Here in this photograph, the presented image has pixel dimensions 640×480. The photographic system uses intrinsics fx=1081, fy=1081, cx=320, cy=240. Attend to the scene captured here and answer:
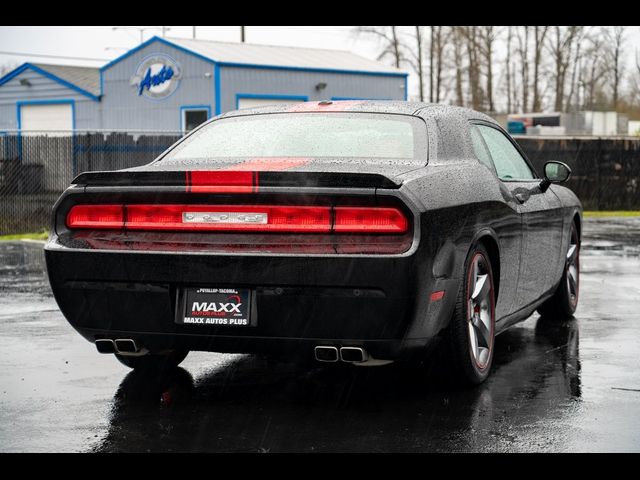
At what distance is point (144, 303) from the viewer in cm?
506

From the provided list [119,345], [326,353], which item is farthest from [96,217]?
[326,353]

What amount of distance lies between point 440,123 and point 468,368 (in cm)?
140

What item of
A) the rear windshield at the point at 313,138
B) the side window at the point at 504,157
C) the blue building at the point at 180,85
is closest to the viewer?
the rear windshield at the point at 313,138

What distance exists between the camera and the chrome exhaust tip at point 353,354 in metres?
4.91

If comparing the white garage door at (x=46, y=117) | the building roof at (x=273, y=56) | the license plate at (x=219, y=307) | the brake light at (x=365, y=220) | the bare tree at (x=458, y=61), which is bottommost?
the license plate at (x=219, y=307)

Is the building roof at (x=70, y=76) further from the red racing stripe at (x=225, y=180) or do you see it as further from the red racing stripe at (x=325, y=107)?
the red racing stripe at (x=225, y=180)

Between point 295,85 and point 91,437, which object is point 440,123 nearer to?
point 91,437

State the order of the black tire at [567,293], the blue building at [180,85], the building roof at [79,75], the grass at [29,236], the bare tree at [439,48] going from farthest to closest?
the bare tree at [439,48] → the building roof at [79,75] → the blue building at [180,85] → the grass at [29,236] → the black tire at [567,293]

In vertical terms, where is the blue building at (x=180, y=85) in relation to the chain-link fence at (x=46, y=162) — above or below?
above

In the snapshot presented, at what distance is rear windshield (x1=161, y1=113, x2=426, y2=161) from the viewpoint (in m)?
5.73

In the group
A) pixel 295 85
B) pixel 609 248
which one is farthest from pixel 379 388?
pixel 295 85

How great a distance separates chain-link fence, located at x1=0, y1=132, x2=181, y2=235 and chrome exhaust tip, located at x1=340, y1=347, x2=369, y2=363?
1485 cm

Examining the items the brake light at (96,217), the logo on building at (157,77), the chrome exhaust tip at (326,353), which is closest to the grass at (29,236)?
the brake light at (96,217)

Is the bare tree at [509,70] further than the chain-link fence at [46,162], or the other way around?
the bare tree at [509,70]
